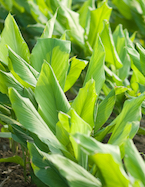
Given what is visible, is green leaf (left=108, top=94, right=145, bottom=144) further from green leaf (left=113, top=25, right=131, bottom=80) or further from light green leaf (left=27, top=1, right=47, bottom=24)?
light green leaf (left=27, top=1, right=47, bottom=24)

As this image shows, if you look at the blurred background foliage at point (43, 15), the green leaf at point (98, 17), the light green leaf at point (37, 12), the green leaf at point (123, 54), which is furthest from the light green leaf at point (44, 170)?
the light green leaf at point (37, 12)

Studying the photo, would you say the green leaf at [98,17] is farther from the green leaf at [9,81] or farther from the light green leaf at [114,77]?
the green leaf at [9,81]

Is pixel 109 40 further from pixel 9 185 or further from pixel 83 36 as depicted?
pixel 9 185

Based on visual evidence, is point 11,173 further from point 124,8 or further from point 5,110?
point 124,8

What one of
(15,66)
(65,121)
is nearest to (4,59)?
(15,66)

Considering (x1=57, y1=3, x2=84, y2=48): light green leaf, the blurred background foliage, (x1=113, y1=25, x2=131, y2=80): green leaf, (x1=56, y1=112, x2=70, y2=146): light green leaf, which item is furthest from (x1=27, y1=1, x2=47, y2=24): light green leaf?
(x1=56, y1=112, x2=70, y2=146): light green leaf

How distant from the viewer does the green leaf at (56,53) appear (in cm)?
71

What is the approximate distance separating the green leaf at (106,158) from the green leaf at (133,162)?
0.04 m

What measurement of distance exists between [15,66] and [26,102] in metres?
0.14

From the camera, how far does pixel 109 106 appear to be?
71cm

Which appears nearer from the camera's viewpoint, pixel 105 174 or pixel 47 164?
pixel 105 174

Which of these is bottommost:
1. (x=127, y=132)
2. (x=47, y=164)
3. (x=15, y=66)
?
(x=47, y=164)

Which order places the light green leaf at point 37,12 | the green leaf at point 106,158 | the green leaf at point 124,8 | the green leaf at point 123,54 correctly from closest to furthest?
1. the green leaf at point 106,158
2. the green leaf at point 123,54
3. the light green leaf at point 37,12
4. the green leaf at point 124,8

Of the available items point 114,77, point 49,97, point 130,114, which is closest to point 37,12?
point 114,77
